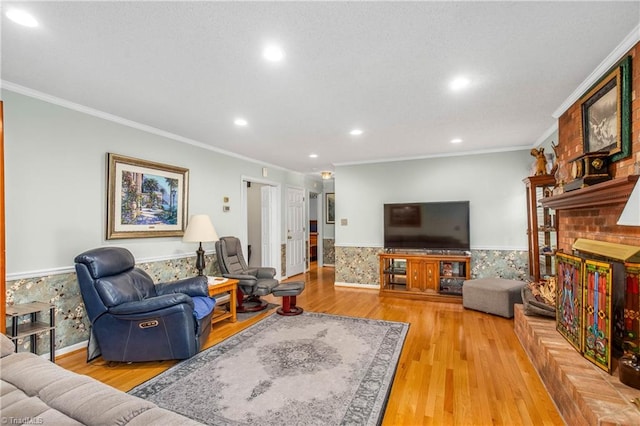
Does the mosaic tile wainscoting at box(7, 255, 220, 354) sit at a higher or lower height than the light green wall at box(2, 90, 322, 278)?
lower

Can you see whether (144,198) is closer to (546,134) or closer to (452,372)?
(452,372)

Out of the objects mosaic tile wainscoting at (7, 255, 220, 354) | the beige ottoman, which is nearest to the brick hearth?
the beige ottoman

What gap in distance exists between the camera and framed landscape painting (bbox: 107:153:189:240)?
326 centimetres

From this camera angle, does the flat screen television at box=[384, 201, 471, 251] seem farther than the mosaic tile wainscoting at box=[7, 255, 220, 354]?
Yes

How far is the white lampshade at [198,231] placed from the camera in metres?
3.71

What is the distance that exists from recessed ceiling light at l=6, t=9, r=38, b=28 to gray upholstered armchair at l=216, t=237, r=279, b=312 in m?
3.00

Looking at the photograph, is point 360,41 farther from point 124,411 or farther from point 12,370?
point 12,370

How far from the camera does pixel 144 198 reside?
11.7 ft

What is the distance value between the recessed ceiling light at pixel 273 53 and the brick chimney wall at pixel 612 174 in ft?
7.31

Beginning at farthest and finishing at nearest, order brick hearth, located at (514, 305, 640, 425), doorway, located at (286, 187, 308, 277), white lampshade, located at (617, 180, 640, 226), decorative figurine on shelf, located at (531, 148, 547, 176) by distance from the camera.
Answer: doorway, located at (286, 187, 308, 277)
decorative figurine on shelf, located at (531, 148, 547, 176)
brick hearth, located at (514, 305, 640, 425)
white lampshade, located at (617, 180, 640, 226)

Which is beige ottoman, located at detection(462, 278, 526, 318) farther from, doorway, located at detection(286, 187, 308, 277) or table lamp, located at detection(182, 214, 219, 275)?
doorway, located at detection(286, 187, 308, 277)

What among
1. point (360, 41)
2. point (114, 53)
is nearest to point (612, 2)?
point (360, 41)

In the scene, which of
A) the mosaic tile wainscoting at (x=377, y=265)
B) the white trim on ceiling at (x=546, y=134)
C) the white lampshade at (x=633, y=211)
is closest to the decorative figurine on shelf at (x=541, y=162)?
the white trim on ceiling at (x=546, y=134)

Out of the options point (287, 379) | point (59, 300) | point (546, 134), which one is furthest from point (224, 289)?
point (546, 134)
